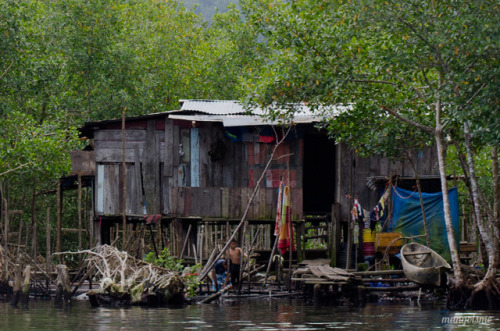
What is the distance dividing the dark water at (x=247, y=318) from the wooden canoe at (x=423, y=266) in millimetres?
680

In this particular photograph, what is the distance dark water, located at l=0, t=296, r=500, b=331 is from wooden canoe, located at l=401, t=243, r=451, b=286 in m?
0.68

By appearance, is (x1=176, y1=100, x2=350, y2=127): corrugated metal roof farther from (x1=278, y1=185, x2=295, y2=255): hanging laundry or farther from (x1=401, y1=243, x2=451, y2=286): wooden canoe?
(x1=401, y1=243, x2=451, y2=286): wooden canoe

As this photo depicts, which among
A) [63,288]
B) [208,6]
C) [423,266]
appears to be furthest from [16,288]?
[208,6]

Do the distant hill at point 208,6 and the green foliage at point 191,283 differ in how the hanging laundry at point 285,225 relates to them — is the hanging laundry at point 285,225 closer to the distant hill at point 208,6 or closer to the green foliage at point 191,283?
the green foliage at point 191,283

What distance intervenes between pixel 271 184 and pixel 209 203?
1850 millimetres

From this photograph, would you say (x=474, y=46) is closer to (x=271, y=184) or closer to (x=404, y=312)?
(x=404, y=312)

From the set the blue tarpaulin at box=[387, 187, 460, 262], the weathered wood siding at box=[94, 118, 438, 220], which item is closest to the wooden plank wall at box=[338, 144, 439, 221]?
the weathered wood siding at box=[94, 118, 438, 220]

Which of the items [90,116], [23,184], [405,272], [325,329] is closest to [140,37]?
[90,116]

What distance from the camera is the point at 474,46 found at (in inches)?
615

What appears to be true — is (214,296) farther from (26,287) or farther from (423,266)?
(423,266)

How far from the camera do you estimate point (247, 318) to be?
14688mm

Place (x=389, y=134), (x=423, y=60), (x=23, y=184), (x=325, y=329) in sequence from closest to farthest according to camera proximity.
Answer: (x=325, y=329) → (x=423, y=60) → (x=389, y=134) → (x=23, y=184)

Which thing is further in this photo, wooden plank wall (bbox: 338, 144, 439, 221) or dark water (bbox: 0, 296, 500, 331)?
wooden plank wall (bbox: 338, 144, 439, 221)

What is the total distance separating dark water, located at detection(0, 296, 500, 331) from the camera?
515 inches
